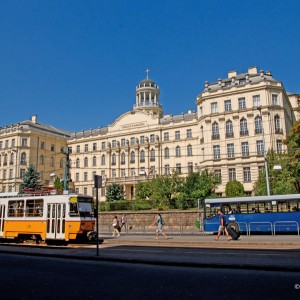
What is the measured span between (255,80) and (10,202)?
46.9 m

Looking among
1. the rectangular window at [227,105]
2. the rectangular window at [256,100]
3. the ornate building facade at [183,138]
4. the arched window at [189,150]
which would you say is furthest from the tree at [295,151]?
the arched window at [189,150]

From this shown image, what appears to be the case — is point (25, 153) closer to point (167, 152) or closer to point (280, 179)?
point (167, 152)

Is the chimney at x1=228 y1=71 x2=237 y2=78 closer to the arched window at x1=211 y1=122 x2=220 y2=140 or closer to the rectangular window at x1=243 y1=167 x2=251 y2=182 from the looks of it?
the arched window at x1=211 y1=122 x2=220 y2=140

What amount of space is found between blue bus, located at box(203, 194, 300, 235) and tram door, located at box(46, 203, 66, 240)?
1206 cm

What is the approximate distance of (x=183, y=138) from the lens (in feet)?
222

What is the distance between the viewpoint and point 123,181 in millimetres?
69000

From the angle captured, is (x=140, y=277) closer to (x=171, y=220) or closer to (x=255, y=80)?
(x=171, y=220)

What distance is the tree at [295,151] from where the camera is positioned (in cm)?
3650

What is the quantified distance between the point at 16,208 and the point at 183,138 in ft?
161

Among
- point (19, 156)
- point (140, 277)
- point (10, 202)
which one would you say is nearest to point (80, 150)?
point (19, 156)

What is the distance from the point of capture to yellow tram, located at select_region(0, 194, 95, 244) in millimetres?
19422

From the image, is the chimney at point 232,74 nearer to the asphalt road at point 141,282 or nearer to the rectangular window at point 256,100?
the rectangular window at point 256,100

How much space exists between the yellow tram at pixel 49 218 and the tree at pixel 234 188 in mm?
32736

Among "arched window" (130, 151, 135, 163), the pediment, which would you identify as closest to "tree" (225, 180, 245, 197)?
the pediment
